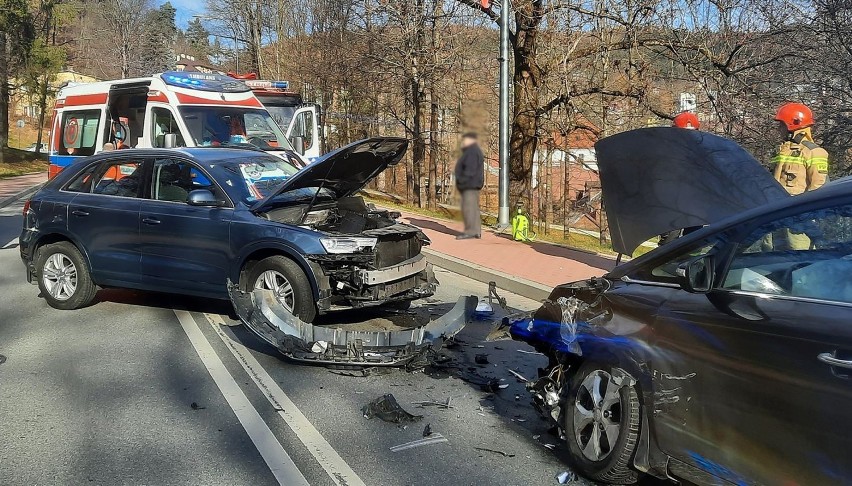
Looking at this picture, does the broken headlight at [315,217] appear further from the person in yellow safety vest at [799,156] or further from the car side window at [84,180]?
the person in yellow safety vest at [799,156]

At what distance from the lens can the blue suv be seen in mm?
6266

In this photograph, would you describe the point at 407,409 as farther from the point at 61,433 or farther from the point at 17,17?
the point at 17,17

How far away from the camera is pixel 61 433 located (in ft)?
14.7

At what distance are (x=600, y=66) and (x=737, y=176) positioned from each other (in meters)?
9.95

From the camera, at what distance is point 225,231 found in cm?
664

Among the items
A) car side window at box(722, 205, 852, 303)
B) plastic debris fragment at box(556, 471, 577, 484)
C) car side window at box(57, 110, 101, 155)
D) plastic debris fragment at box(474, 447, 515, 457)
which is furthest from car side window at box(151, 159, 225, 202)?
car side window at box(57, 110, 101, 155)

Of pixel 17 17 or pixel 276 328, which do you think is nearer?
pixel 276 328

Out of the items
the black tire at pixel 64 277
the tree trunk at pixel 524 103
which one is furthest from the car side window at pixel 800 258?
the tree trunk at pixel 524 103

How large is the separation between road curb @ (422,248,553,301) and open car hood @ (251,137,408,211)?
2775mm

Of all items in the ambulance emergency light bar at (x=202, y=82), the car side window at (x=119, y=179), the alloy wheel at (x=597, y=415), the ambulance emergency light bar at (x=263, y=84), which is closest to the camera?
the alloy wheel at (x=597, y=415)

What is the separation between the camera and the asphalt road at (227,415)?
4000 mm

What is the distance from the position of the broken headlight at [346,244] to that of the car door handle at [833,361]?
410 centimetres

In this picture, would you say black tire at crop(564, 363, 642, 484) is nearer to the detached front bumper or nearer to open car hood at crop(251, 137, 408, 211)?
the detached front bumper

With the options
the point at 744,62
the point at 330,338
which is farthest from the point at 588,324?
the point at 744,62
